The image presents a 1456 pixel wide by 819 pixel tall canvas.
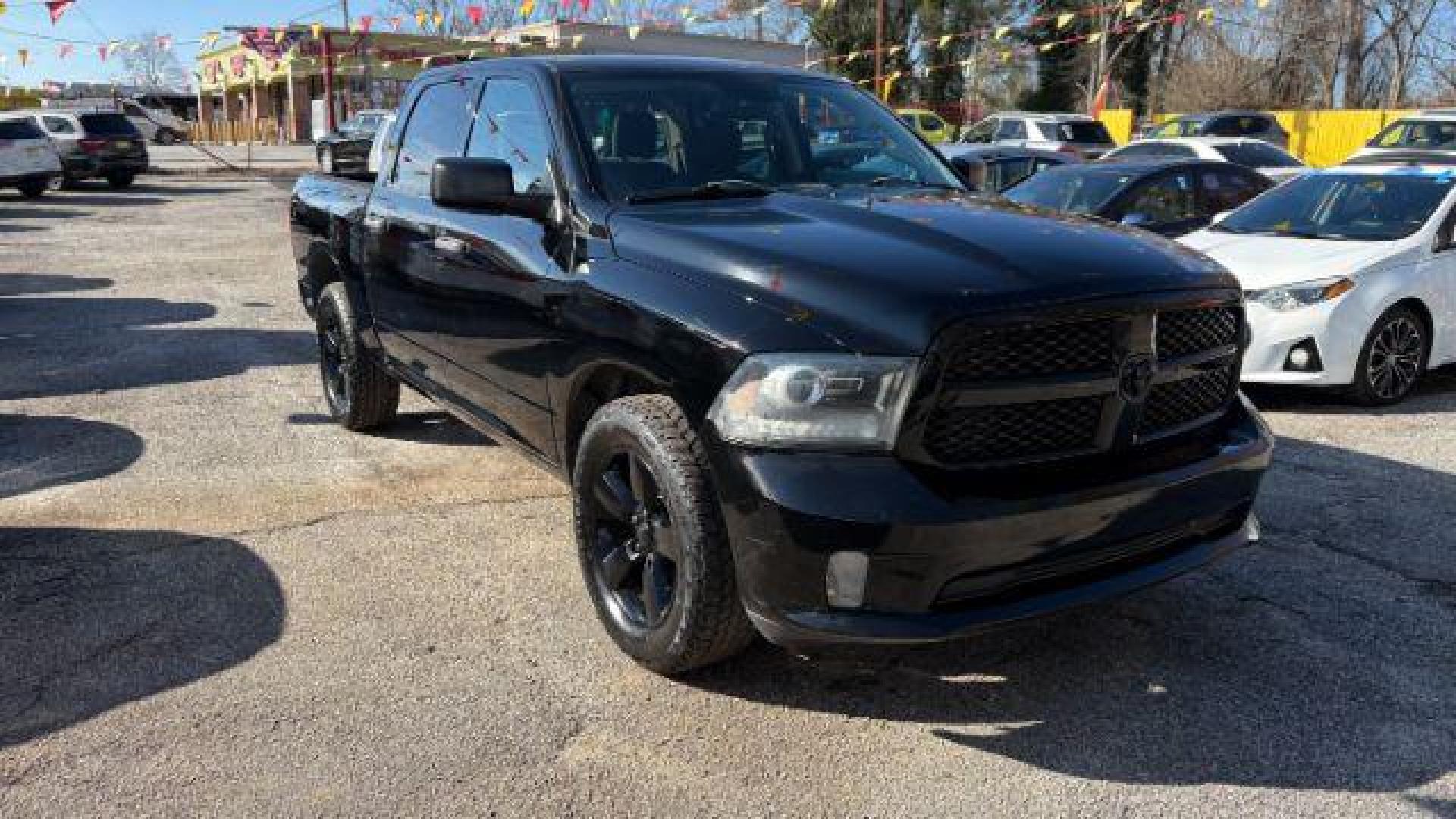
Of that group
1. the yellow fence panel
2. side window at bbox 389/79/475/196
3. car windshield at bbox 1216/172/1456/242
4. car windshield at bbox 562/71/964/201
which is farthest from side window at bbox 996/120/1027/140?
car windshield at bbox 562/71/964/201

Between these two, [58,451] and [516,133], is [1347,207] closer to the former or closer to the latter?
[516,133]

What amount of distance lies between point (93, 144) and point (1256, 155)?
24088 millimetres

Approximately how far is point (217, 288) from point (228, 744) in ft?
32.8

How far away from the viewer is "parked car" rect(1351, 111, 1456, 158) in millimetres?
18984

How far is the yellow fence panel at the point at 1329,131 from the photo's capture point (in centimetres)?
2945

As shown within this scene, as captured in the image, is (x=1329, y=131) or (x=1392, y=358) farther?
(x=1329, y=131)

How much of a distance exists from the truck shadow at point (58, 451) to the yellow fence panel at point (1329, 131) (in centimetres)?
2787

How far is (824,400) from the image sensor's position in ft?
9.34

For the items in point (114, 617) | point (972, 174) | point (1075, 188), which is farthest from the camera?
point (1075, 188)

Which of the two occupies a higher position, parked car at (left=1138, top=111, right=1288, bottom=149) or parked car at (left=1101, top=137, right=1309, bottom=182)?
parked car at (left=1138, top=111, right=1288, bottom=149)

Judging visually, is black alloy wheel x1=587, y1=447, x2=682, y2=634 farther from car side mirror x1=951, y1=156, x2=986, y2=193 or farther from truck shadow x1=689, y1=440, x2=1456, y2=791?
car side mirror x1=951, y1=156, x2=986, y2=193

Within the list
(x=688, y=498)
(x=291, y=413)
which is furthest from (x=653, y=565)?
(x=291, y=413)

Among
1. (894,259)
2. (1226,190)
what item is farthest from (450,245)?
(1226,190)

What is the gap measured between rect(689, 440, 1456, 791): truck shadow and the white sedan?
8.01ft
